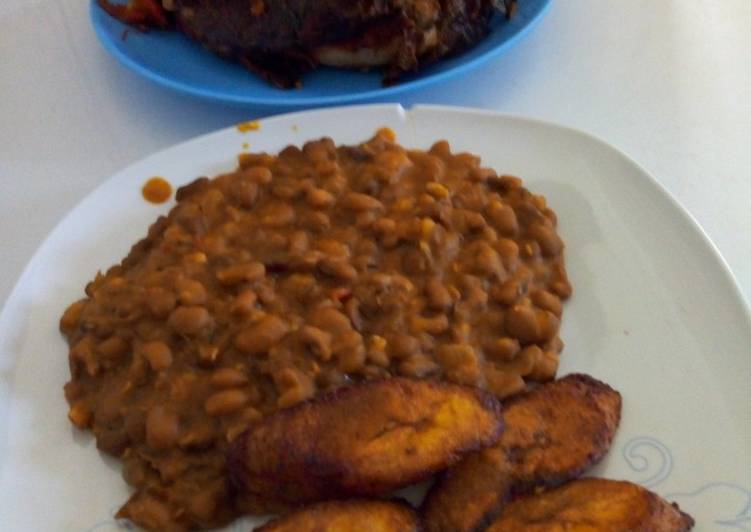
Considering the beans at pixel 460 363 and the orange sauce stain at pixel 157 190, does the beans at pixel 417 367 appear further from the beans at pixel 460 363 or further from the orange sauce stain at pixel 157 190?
the orange sauce stain at pixel 157 190

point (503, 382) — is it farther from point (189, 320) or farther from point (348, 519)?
point (189, 320)

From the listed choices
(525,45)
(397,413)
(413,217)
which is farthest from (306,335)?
(525,45)

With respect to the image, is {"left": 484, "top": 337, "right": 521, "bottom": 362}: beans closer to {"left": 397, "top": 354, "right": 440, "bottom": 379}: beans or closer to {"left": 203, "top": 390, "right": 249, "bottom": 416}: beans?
{"left": 397, "top": 354, "right": 440, "bottom": 379}: beans

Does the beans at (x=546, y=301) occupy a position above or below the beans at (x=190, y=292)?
above

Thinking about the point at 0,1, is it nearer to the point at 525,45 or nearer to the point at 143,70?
the point at 143,70

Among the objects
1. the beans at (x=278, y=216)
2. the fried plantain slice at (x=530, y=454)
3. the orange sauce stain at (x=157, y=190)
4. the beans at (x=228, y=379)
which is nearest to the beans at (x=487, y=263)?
the fried plantain slice at (x=530, y=454)
